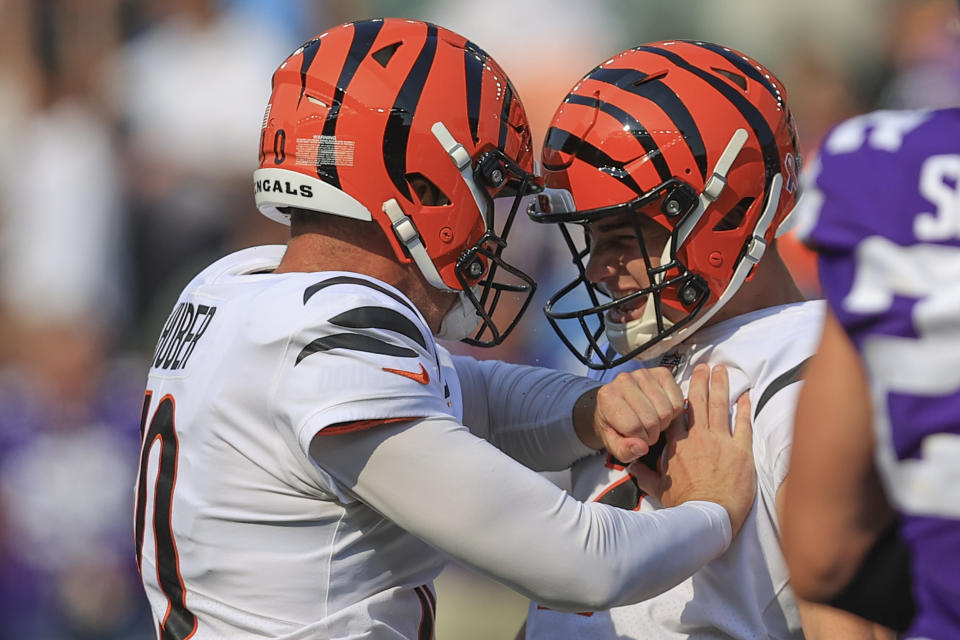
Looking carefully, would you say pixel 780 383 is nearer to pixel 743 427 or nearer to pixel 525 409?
pixel 743 427

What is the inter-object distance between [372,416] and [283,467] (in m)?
0.26

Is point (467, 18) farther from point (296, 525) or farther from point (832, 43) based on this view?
point (296, 525)

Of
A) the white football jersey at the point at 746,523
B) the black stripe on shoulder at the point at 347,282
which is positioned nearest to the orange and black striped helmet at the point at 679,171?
the white football jersey at the point at 746,523

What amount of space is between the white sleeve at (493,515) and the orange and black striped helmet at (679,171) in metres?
0.56

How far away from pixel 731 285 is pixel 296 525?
42.7 inches

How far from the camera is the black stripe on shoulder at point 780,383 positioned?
2.33 meters

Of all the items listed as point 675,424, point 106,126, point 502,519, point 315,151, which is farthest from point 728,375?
point 106,126

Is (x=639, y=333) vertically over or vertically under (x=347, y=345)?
under

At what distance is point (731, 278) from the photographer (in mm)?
2570

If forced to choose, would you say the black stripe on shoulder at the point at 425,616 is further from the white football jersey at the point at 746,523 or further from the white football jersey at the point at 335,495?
the white football jersey at the point at 746,523

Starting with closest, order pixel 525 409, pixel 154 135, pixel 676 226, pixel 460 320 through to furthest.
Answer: pixel 676 226
pixel 460 320
pixel 525 409
pixel 154 135

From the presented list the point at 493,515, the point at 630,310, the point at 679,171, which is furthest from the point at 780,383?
the point at 493,515

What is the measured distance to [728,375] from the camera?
2441 millimetres

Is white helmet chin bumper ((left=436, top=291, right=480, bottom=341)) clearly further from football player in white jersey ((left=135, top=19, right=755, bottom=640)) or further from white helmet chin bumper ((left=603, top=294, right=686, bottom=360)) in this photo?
white helmet chin bumper ((left=603, top=294, right=686, bottom=360))
